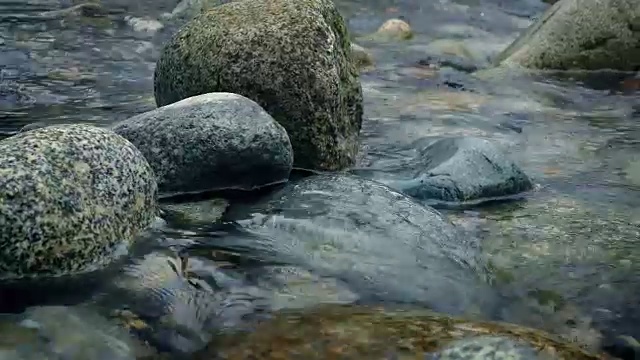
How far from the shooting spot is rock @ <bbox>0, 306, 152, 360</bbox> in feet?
10.1

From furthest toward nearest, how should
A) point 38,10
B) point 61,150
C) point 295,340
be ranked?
1. point 38,10
2. point 61,150
3. point 295,340

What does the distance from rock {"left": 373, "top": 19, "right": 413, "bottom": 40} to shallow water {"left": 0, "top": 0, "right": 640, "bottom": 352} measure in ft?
0.59

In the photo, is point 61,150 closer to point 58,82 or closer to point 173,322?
point 173,322

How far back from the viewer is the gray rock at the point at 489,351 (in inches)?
118

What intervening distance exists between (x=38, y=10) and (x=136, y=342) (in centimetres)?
1036

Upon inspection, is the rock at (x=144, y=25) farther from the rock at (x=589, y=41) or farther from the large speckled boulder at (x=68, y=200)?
the large speckled boulder at (x=68, y=200)

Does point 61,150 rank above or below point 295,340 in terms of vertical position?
above

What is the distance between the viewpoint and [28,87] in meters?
7.80

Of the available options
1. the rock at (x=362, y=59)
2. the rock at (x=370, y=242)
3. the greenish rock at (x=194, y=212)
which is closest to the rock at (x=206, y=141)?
the greenish rock at (x=194, y=212)

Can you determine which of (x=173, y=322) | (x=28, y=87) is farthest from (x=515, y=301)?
(x=28, y=87)

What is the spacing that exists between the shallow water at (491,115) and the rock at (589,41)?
40 cm

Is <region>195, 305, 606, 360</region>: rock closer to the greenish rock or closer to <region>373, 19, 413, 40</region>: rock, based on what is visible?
the greenish rock

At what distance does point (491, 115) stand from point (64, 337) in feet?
16.1

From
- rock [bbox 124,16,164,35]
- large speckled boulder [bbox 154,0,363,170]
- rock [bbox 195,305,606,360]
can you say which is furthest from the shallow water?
rock [bbox 195,305,606,360]
